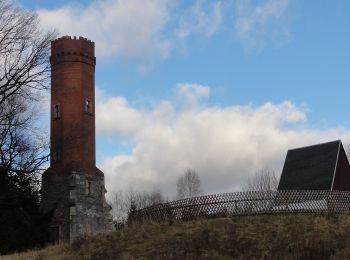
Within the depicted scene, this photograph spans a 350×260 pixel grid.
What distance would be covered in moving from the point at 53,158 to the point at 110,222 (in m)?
6.10

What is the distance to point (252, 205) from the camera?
20094mm

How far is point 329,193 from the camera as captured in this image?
21078mm

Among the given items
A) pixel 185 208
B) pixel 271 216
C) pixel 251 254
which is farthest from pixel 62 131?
pixel 251 254

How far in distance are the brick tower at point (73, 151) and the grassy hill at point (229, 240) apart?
19873 millimetres

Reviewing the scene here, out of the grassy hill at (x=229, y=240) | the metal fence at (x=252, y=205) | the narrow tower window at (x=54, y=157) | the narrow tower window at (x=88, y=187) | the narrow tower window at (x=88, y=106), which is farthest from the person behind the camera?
the narrow tower window at (x=88, y=106)

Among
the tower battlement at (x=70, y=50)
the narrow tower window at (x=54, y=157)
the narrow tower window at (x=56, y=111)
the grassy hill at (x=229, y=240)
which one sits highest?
the tower battlement at (x=70, y=50)

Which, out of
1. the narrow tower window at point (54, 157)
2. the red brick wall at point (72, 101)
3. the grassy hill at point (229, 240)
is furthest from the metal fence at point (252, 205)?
the narrow tower window at point (54, 157)

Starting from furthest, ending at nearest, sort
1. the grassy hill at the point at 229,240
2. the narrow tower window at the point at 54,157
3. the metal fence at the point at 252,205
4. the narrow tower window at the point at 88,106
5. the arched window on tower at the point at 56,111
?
the narrow tower window at the point at 88,106 < the arched window on tower at the point at 56,111 < the narrow tower window at the point at 54,157 < the metal fence at the point at 252,205 < the grassy hill at the point at 229,240

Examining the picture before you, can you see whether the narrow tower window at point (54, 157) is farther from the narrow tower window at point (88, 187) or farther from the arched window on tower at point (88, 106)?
the arched window on tower at point (88, 106)

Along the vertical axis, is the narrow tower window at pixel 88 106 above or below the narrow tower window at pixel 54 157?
above

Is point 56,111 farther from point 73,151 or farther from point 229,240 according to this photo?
point 229,240

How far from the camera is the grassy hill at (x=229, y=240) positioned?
15.5 m

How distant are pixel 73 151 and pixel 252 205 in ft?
75.0

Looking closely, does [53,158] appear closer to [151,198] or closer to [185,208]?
[185,208]
